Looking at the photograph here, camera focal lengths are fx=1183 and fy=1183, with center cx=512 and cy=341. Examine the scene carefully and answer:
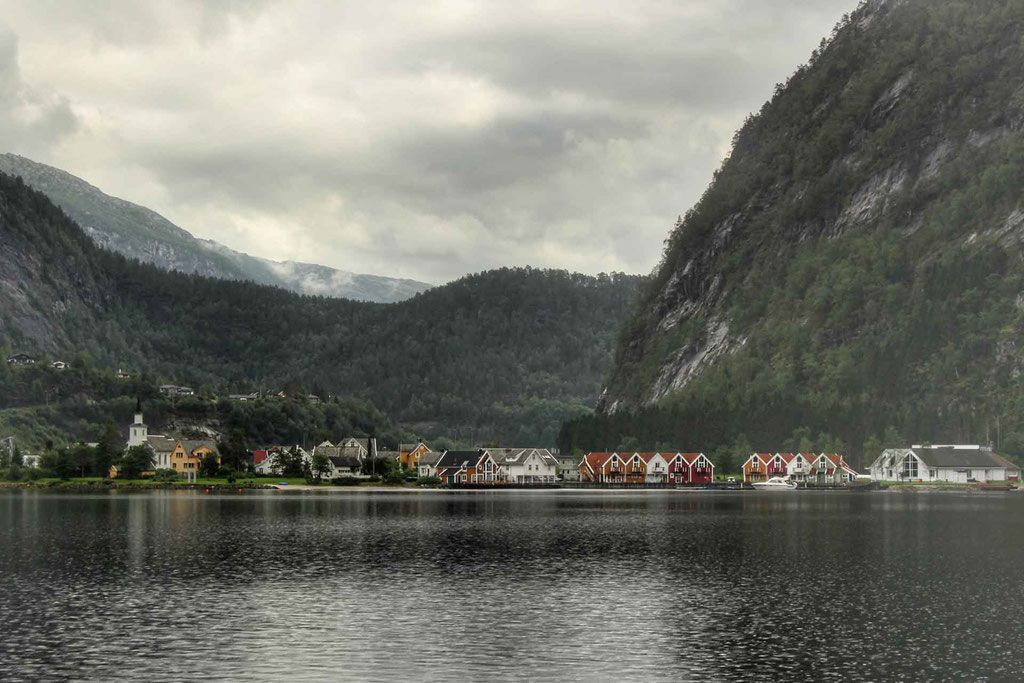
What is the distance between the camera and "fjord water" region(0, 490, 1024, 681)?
4384cm

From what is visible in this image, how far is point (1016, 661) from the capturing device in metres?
44.1

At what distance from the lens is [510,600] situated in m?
60.3

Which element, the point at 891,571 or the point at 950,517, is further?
the point at 950,517

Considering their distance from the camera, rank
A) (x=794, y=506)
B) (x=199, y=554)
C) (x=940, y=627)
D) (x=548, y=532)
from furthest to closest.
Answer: (x=794, y=506)
(x=548, y=532)
(x=199, y=554)
(x=940, y=627)

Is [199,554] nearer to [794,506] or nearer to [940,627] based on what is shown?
[940,627]

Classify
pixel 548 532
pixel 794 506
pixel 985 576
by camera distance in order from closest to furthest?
1. pixel 985 576
2. pixel 548 532
3. pixel 794 506

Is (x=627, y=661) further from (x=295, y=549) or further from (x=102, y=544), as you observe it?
(x=102, y=544)

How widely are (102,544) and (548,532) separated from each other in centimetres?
3816

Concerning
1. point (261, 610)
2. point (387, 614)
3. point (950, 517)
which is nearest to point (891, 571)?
point (387, 614)

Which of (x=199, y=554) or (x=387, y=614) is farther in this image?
(x=199, y=554)

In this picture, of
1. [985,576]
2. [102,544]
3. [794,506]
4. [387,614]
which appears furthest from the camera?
[794,506]

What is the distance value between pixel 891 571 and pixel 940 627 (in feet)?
71.7

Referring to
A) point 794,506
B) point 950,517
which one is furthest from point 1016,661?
point 794,506

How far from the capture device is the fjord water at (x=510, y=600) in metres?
43.8
